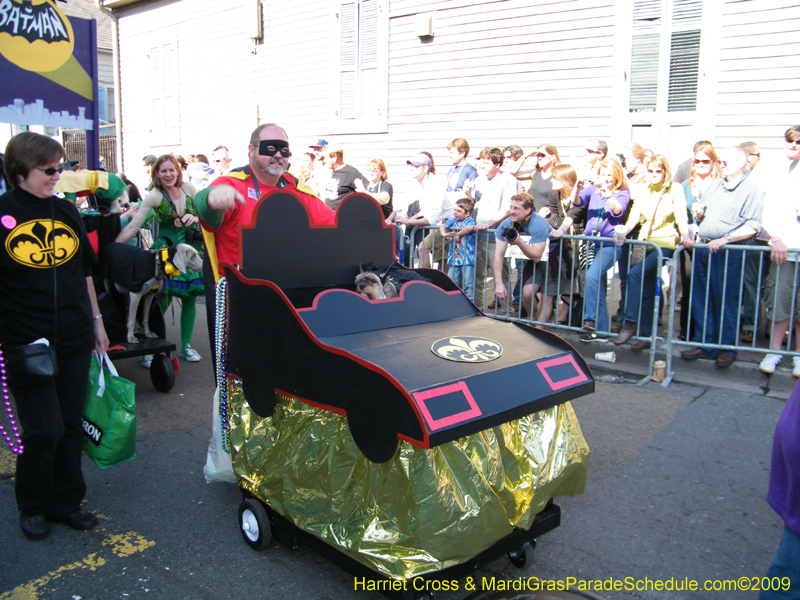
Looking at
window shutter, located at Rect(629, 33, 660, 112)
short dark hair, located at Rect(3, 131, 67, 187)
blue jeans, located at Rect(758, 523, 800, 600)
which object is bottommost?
blue jeans, located at Rect(758, 523, 800, 600)

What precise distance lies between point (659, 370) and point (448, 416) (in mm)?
3904

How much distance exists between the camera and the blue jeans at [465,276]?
6645 mm

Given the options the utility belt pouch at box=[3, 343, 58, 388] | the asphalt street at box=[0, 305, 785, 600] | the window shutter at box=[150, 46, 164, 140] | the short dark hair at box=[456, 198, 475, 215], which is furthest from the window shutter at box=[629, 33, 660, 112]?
the window shutter at box=[150, 46, 164, 140]

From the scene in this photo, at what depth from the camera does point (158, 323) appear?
570 cm

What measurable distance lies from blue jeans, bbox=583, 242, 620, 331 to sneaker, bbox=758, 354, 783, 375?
1.30 meters

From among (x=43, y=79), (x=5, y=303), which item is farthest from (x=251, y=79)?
(x=5, y=303)

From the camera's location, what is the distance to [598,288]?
582 cm

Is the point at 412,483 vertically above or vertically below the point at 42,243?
below

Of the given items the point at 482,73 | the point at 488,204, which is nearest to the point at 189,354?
the point at 488,204

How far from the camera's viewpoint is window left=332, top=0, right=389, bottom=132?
1076 cm

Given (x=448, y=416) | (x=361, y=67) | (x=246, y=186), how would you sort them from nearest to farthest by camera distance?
(x=448, y=416) → (x=246, y=186) → (x=361, y=67)

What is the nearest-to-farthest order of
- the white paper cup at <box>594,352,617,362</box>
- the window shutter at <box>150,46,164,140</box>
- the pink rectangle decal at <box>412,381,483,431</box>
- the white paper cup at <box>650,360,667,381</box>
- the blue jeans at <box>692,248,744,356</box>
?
the pink rectangle decal at <box>412,381,483,431</box>
the white paper cup at <box>650,360,667,381</box>
the blue jeans at <box>692,248,744,356</box>
the white paper cup at <box>594,352,617,362</box>
the window shutter at <box>150,46,164,140</box>

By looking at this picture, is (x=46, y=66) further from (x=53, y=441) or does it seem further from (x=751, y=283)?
(x=751, y=283)

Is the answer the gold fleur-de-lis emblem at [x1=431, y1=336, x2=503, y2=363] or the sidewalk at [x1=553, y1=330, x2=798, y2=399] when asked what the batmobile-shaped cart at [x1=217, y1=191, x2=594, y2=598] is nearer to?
the gold fleur-de-lis emblem at [x1=431, y1=336, x2=503, y2=363]
